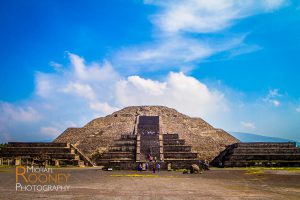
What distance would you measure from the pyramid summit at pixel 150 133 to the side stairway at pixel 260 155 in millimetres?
3056

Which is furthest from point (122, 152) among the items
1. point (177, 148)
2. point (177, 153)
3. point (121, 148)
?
point (177, 148)

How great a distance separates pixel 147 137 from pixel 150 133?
5.90 feet

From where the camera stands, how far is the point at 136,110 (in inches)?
2046

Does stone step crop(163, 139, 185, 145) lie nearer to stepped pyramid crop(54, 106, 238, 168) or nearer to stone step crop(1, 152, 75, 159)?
stepped pyramid crop(54, 106, 238, 168)

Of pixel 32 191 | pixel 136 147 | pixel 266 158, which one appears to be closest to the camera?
pixel 32 191

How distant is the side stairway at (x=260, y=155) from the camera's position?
100 ft

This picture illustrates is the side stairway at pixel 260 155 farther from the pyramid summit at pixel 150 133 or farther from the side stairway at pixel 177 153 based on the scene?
the side stairway at pixel 177 153

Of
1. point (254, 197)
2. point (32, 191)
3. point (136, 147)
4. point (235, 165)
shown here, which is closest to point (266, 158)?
point (235, 165)

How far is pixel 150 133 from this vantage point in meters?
37.9

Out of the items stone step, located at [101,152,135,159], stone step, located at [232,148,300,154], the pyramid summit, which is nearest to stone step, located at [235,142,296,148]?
stone step, located at [232,148,300,154]

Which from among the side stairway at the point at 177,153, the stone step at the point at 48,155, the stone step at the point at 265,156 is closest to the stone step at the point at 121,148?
the side stairway at the point at 177,153

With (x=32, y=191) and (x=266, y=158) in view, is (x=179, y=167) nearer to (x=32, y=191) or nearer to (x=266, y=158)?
(x=266, y=158)

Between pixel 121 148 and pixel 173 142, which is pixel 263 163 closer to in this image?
pixel 173 142

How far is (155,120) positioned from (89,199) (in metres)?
34.6
